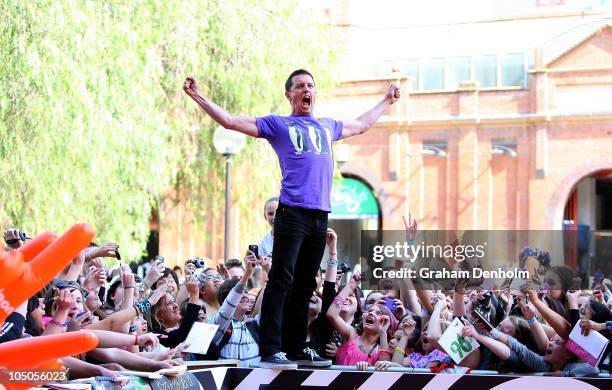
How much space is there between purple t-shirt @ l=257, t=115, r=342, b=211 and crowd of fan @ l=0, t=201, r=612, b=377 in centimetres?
99

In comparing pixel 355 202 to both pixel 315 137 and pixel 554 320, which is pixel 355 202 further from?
pixel 315 137

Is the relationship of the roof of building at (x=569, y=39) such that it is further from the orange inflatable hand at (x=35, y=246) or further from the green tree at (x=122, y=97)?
the orange inflatable hand at (x=35, y=246)

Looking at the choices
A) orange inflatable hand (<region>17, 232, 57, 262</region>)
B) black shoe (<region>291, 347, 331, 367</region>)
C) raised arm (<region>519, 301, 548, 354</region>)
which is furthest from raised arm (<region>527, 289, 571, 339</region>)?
orange inflatable hand (<region>17, 232, 57, 262</region>)

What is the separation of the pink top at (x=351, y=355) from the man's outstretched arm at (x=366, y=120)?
1.60 metres

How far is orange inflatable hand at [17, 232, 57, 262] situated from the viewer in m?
4.23

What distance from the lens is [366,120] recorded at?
8.05 m

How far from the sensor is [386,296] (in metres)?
9.34

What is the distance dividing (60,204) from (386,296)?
33.3 ft

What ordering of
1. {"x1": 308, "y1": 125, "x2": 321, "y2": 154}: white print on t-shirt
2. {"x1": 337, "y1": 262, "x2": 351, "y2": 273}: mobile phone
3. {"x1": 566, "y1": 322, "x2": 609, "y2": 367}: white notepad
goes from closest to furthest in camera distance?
{"x1": 566, "y1": 322, "x2": 609, "y2": 367}: white notepad → {"x1": 308, "y1": 125, "x2": 321, "y2": 154}: white print on t-shirt → {"x1": 337, "y1": 262, "x2": 351, "y2": 273}: mobile phone

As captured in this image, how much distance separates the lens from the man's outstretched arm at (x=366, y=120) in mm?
7910

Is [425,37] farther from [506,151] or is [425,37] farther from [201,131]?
[201,131]

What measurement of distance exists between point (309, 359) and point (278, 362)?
0.48 metres

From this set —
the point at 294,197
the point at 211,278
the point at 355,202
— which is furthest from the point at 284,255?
the point at 355,202

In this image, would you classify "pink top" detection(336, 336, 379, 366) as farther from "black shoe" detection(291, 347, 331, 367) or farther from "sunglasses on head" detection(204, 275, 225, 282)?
"sunglasses on head" detection(204, 275, 225, 282)
